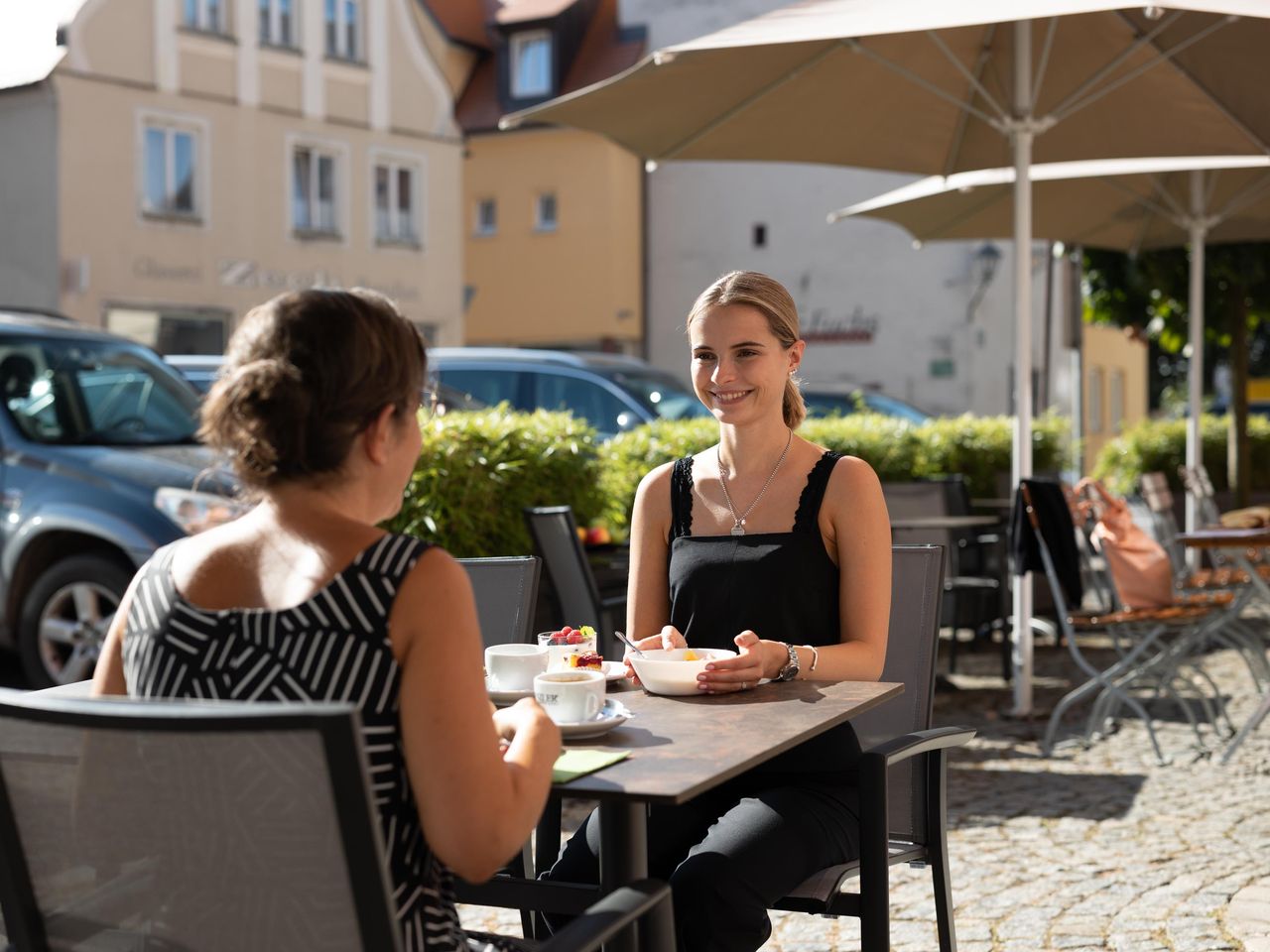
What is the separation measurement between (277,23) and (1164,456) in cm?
1770

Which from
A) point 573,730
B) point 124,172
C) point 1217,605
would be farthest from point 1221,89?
point 124,172

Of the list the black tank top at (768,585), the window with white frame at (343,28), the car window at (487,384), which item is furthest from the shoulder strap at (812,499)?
the window with white frame at (343,28)

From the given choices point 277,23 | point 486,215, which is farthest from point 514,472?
point 486,215

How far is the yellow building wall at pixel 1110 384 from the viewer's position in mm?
36312

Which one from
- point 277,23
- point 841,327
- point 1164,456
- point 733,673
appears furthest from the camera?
point 841,327

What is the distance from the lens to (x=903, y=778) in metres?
3.42

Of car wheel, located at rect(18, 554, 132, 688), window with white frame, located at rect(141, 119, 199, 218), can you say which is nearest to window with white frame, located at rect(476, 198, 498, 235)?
window with white frame, located at rect(141, 119, 199, 218)

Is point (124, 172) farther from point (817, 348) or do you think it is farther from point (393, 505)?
point (393, 505)

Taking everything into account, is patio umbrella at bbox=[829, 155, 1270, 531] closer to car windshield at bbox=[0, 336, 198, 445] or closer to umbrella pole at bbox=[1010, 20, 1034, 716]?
umbrella pole at bbox=[1010, 20, 1034, 716]

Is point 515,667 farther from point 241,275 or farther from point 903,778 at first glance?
point 241,275

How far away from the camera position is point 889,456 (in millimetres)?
10609

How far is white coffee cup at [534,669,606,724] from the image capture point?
2621 mm

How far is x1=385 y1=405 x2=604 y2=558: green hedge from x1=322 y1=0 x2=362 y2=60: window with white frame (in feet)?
72.8

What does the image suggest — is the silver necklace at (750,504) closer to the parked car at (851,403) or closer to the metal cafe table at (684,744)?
the metal cafe table at (684,744)
